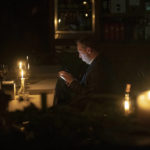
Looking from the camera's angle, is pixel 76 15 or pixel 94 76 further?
pixel 76 15

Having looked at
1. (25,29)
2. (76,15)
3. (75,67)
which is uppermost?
(76,15)

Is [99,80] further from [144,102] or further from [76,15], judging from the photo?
[76,15]

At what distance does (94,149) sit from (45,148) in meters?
0.29

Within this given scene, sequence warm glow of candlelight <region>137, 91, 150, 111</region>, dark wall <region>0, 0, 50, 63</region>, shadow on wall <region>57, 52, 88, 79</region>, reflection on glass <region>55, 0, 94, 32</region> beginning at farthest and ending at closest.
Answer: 1. dark wall <region>0, 0, 50, 63</region>
2. reflection on glass <region>55, 0, 94, 32</region>
3. shadow on wall <region>57, 52, 88, 79</region>
4. warm glow of candlelight <region>137, 91, 150, 111</region>

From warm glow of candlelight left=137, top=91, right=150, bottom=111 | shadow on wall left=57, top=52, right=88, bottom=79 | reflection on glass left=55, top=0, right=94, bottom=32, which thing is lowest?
shadow on wall left=57, top=52, right=88, bottom=79

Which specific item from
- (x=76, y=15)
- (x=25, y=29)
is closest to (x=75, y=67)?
(x=76, y=15)

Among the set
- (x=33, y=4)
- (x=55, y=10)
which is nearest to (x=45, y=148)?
(x=55, y=10)

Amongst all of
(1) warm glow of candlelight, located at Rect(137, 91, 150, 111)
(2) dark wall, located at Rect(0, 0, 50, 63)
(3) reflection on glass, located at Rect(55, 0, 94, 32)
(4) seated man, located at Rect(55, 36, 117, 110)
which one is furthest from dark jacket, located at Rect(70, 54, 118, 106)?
(3) reflection on glass, located at Rect(55, 0, 94, 32)

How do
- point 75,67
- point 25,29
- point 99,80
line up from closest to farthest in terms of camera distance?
point 99,80 < point 75,67 < point 25,29

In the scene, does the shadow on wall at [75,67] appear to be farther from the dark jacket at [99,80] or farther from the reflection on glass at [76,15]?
the reflection on glass at [76,15]

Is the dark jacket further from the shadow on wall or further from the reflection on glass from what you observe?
the reflection on glass

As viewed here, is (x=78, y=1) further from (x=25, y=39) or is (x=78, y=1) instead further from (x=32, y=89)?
(x=32, y=89)

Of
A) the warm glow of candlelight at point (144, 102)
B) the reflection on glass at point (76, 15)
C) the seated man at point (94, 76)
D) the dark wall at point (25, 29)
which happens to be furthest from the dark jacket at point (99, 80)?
the reflection on glass at point (76, 15)

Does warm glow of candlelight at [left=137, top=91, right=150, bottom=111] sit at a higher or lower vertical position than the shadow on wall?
higher
